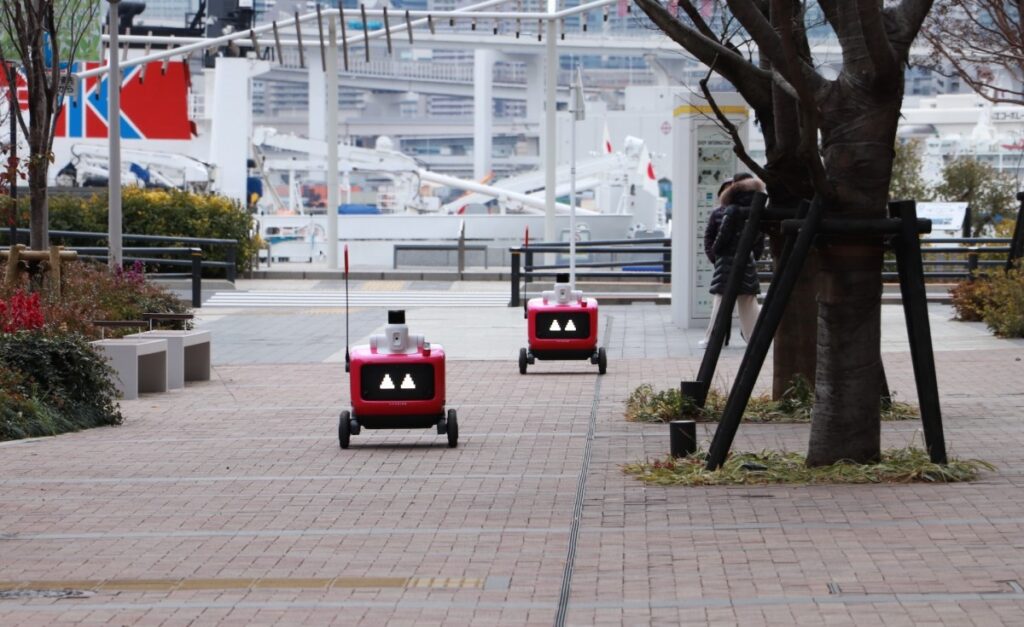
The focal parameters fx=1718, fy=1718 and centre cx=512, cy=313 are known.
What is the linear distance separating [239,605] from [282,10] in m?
76.4

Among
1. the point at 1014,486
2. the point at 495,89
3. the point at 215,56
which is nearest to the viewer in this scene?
the point at 1014,486

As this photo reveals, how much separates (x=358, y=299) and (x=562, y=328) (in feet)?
43.1

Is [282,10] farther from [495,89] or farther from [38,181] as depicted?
[495,89]

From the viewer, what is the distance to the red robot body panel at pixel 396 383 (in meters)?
10.9

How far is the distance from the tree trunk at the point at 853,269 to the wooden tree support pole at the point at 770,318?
0.61ft

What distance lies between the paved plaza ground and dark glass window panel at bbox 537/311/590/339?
2188 mm

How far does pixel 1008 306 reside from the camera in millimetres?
19516

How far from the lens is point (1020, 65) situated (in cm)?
1786

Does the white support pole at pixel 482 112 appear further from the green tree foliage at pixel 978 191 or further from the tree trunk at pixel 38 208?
the tree trunk at pixel 38 208

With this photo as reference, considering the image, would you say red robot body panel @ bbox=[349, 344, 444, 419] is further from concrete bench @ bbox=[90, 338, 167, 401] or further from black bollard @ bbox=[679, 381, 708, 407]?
concrete bench @ bbox=[90, 338, 167, 401]

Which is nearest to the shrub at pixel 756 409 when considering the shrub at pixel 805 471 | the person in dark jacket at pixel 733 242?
the shrub at pixel 805 471

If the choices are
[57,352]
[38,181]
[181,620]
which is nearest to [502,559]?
[181,620]

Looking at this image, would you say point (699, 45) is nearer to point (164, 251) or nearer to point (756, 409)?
point (756, 409)

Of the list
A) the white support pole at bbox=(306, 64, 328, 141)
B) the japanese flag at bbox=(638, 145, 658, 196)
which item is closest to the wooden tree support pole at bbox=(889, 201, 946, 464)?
the japanese flag at bbox=(638, 145, 658, 196)
